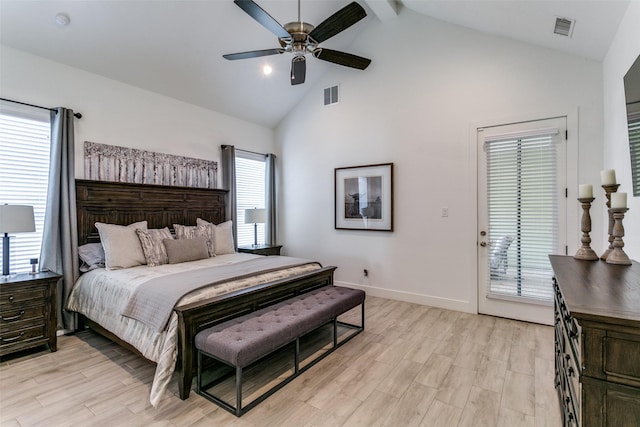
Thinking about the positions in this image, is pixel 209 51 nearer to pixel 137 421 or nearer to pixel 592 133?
pixel 137 421

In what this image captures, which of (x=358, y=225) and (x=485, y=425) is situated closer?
(x=485, y=425)

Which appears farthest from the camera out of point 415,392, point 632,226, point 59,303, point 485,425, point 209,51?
point 209,51

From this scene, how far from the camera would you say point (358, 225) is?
4926 millimetres

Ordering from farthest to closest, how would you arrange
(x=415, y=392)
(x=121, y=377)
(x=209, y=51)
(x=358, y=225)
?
(x=358, y=225)
(x=209, y=51)
(x=121, y=377)
(x=415, y=392)

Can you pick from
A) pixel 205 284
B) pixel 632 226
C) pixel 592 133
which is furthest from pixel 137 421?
pixel 592 133

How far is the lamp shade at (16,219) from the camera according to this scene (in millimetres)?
2699

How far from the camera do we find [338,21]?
270 centimetres

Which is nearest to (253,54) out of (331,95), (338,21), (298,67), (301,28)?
(298,67)

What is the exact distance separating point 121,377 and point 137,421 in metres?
0.70

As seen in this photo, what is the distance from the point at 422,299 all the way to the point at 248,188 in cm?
338

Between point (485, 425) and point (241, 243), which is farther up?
point (241, 243)

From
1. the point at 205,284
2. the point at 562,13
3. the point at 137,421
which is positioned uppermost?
the point at 562,13

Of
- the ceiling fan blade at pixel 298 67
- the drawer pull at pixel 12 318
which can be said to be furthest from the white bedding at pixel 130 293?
the ceiling fan blade at pixel 298 67

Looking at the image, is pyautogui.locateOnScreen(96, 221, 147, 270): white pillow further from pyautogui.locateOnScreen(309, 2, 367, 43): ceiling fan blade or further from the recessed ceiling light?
pyautogui.locateOnScreen(309, 2, 367, 43): ceiling fan blade
